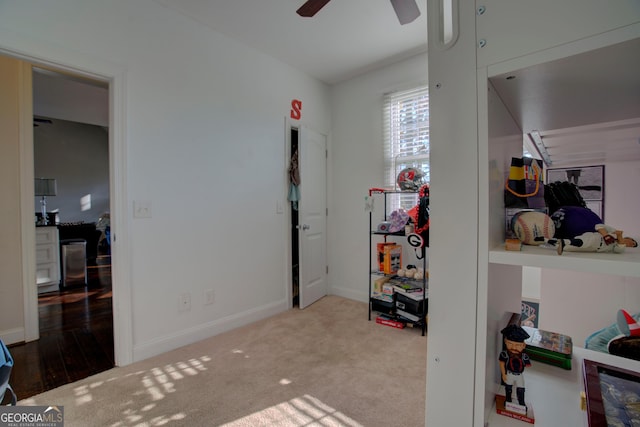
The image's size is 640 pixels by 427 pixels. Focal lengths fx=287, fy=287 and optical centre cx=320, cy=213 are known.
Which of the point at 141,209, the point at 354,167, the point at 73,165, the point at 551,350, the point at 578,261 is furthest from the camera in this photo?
the point at 73,165

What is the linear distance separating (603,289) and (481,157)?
1.60 meters

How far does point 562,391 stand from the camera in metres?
0.75

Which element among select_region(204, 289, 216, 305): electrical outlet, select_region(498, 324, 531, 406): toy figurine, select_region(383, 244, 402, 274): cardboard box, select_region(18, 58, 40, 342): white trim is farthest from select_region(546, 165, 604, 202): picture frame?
select_region(18, 58, 40, 342): white trim

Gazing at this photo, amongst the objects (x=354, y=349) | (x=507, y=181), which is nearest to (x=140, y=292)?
(x=354, y=349)

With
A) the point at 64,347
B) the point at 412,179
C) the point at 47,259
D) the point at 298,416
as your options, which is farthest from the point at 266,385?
the point at 47,259

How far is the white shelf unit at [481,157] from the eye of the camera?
48 cm

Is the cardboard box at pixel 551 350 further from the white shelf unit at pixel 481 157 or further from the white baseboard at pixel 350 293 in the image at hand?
the white baseboard at pixel 350 293

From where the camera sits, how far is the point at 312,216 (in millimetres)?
3482

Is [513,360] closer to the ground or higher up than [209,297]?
higher up

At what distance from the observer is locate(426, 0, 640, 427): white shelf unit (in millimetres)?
483

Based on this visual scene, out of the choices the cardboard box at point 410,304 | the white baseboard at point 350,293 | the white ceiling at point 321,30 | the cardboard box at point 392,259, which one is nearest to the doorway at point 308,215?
the white baseboard at point 350,293

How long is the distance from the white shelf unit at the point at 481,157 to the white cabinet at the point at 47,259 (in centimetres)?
510

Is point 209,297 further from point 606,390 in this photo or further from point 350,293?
point 606,390

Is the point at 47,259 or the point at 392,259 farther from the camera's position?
the point at 47,259
